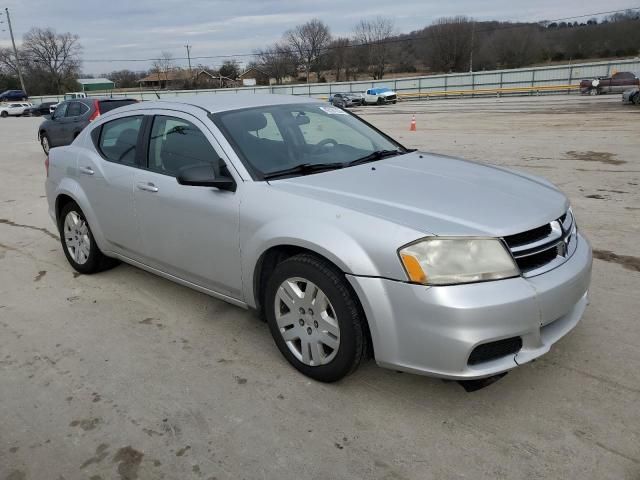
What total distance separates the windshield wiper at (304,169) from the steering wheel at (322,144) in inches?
8.8

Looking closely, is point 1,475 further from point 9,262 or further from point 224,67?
point 224,67

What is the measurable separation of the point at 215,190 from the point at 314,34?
304ft

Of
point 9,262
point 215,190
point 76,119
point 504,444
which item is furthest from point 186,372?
point 76,119

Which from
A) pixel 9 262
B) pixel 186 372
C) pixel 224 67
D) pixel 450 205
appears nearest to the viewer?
pixel 450 205

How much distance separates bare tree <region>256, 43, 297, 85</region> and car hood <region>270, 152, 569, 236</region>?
8579 centimetres

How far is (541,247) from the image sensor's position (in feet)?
9.01

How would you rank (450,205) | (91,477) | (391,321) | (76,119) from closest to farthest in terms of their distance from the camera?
(91,477)
(391,321)
(450,205)
(76,119)

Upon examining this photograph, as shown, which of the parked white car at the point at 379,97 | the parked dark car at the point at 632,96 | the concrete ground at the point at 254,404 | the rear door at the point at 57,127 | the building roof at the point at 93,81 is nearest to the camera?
the concrete ground at the point at 254,404

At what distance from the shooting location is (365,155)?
3828mm

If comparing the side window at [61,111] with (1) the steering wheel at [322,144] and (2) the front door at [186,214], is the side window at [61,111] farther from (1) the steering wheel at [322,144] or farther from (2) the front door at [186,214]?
(1) the steering wheel at [322,144]

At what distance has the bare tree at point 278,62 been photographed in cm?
8544

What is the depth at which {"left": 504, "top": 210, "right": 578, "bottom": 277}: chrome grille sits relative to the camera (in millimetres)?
2648

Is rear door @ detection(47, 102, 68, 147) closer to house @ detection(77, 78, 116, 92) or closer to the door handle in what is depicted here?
the door handle

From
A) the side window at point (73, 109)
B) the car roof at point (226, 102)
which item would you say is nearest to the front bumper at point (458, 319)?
the car roof at point (226, 102)
